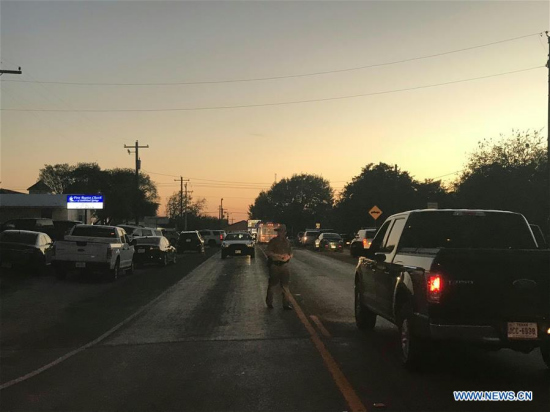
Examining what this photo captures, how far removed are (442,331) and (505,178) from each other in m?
30.7

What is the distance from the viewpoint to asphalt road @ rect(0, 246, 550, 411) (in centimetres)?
594

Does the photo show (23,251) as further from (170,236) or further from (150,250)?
(170,236)

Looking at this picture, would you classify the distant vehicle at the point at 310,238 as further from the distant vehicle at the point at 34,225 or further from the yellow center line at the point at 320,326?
the yellow center line at the point at 320,326

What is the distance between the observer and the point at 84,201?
199 feet

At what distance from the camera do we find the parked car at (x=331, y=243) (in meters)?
46.0

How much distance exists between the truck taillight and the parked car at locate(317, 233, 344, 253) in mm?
39742

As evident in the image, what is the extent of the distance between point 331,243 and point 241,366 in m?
39.2

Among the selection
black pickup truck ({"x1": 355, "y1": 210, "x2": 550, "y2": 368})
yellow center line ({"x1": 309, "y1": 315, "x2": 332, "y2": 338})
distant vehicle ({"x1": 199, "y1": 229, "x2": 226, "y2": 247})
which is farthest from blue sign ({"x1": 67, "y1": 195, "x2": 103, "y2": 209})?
black pickup truck ({"x1": 355, "y1": 210, "x2": 550, "y2": 368})

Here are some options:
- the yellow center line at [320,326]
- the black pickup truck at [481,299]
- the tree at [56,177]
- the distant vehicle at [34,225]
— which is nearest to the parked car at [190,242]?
the distant vehicle at [34,225]

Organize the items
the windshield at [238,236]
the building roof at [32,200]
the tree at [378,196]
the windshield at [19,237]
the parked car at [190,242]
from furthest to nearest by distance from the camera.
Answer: the tree at [378,196] < the building roof at [32,200] < the parked car at [190,242] < the windshield at [238,236] < the windshield at [19,237]

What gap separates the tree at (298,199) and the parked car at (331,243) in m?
92.4

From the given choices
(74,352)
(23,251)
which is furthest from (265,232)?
(74,352)

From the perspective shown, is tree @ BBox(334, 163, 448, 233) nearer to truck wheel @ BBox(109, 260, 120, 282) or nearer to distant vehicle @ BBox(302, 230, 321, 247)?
distant vehicle @ BBox(302, 230, 321, 247)

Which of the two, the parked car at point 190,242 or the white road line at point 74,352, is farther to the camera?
the parked car at point 190,242
